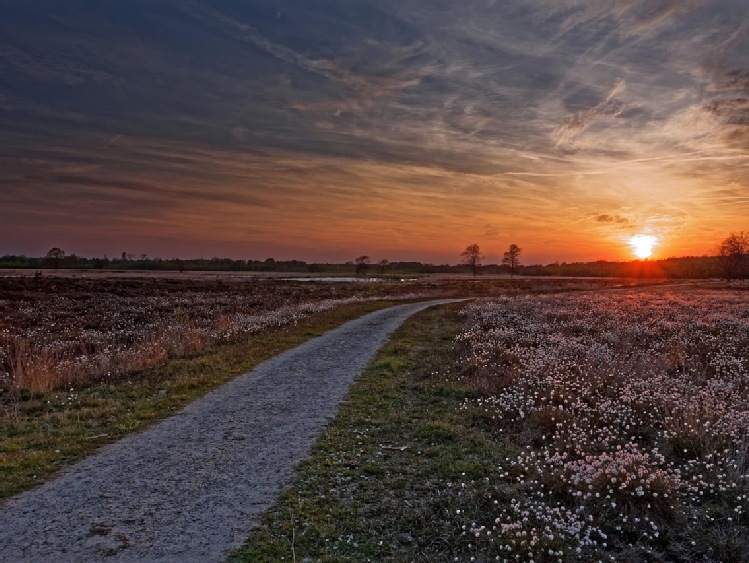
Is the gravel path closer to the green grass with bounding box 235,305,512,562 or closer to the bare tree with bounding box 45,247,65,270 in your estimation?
the green grass with bounding box 235,305,512,562

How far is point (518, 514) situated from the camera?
6.67 meters

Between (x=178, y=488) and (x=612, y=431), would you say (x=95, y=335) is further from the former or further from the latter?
(x=612, y=431)

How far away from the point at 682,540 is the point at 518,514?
2087 mm

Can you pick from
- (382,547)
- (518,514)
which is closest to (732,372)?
(518,514)

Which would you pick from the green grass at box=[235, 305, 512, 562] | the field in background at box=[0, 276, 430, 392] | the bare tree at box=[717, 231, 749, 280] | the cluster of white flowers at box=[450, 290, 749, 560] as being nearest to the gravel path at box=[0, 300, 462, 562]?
the green grass at box=[235, 305, 512, 562]

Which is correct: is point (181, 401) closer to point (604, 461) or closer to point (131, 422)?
point (131, 422)

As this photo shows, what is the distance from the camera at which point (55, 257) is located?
15662cm

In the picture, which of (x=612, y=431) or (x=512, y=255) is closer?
(x=612, y=431)

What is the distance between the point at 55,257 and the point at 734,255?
187 metres

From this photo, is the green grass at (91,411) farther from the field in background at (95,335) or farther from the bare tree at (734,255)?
the bare tree at (734,255)

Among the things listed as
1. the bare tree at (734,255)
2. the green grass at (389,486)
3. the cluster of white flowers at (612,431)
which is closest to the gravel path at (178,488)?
the green grass at (389,486)

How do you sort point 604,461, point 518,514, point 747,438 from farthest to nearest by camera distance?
point 747,438 → point 604,461 → point 518,514

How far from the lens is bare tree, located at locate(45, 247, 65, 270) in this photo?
6152 inches

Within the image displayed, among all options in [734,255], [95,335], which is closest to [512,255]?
[734,255]
